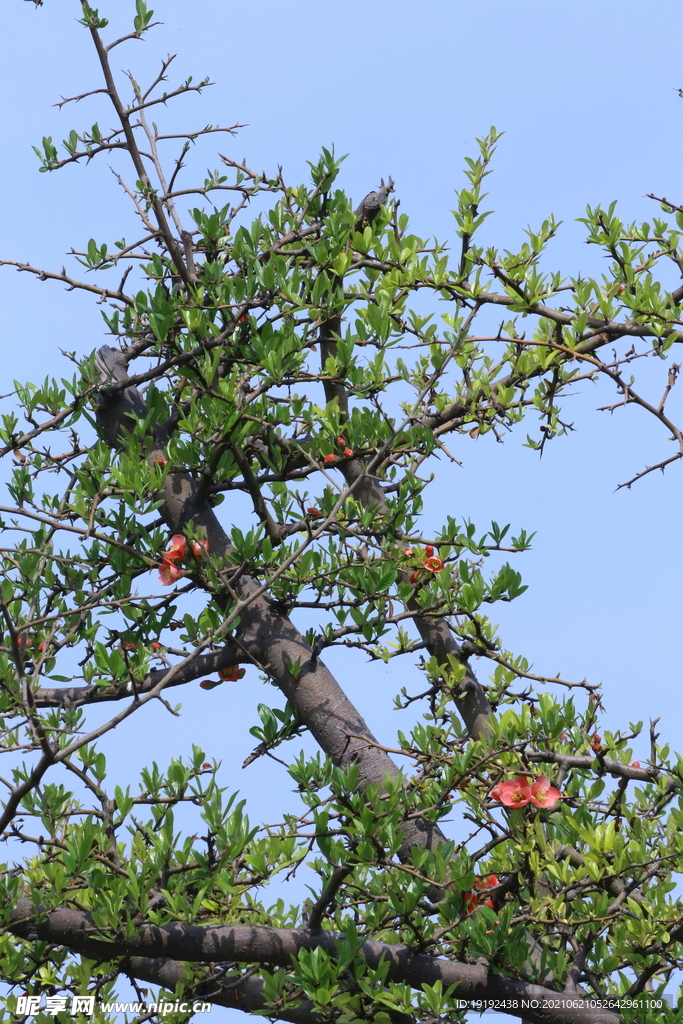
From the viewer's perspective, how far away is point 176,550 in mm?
3592

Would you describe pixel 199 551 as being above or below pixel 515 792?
above

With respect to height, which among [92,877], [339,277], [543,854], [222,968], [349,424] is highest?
[339,277]

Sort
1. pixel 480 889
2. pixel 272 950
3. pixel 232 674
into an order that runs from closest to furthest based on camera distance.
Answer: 1. pixel 272 950
2. pixel 480 889
3. pixel 232 674

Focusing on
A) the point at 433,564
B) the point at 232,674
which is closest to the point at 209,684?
the point at 232,674

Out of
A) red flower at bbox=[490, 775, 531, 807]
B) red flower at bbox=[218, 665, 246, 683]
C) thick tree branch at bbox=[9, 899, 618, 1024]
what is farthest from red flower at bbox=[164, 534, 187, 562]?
red flower at bbox=[490, 775, 531, 807]

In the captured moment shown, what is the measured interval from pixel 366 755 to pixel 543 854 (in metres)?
0.86

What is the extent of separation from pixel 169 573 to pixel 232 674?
22.1 inches

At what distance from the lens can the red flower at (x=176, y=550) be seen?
360 centimetres

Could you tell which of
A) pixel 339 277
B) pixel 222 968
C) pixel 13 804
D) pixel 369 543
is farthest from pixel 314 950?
pixel 339 277

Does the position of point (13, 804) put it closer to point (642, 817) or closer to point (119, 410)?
point (119, 410)

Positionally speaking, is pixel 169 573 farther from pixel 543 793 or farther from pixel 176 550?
pixel 543 793

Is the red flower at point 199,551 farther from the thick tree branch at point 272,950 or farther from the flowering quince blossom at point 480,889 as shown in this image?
the flowering quince blossom at point 480,889

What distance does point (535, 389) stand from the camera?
4289 millimetres

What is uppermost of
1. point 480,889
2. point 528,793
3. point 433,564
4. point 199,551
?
point 199,551
